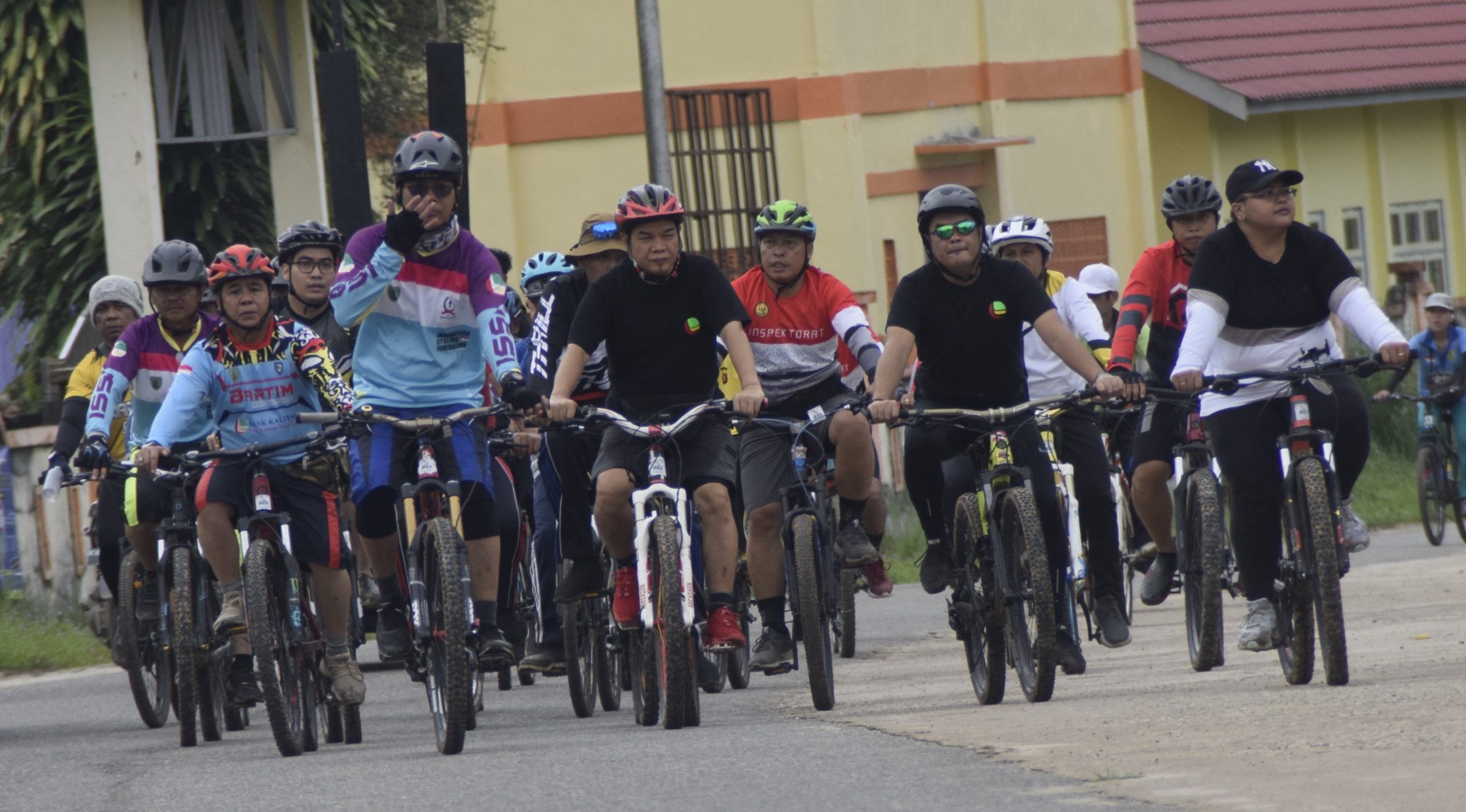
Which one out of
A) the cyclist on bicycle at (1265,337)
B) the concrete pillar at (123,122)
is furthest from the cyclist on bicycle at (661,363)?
the concrete pillar at (123,122)

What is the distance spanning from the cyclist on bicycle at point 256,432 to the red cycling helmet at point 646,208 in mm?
1288

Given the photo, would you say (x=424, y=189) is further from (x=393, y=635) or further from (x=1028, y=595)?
(x=1028, y=595)

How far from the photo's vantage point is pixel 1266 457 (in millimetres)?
Answer: 9648

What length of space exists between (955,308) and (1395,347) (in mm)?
1766

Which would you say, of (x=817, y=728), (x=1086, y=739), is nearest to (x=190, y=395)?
(x=817, y=728)

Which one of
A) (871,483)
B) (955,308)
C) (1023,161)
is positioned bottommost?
(871,483)

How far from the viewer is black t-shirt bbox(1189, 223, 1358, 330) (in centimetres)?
959

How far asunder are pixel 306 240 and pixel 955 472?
3.92m

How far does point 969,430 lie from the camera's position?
10078mm

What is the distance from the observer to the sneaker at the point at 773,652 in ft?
33.4

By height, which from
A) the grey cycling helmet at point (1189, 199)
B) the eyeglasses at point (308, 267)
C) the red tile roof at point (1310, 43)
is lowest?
the grey cycling helmet at point (1189, 199)

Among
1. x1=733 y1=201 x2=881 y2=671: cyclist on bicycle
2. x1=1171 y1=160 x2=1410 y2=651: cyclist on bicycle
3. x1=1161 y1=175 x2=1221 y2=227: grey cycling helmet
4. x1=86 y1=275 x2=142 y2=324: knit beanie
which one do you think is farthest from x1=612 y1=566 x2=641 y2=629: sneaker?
x1=86 y1=275 x2=142 y2=324: knit beanie

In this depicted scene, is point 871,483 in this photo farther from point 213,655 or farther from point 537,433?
point 213,655

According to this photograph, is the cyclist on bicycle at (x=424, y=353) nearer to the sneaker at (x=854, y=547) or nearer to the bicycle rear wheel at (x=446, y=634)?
the bicycle rear wheel at (x=446, y=634)
